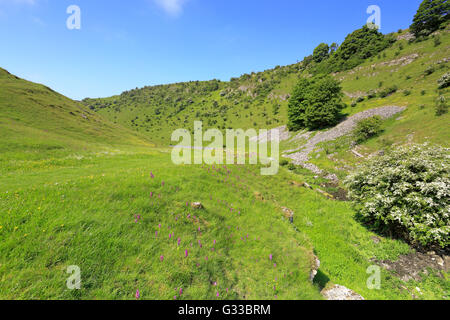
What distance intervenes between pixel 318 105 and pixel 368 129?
19267mm

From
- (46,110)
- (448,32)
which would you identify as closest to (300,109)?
(448,32)

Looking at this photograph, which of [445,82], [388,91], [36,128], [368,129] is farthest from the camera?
[388,91]

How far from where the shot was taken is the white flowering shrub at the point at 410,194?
10.1 meters

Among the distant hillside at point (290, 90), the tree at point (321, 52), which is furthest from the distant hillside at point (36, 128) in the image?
the tree at point (321, 52)

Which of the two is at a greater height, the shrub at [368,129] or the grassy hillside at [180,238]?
the shrub at [368,129]

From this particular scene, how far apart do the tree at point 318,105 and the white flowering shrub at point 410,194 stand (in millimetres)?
32985

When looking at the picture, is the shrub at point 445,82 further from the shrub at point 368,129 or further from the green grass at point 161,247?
the green grass at point 161,247

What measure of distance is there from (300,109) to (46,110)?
77.5 m

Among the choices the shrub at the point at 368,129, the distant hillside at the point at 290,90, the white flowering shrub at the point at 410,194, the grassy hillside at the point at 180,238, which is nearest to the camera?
the grassy hillside at the point at 180,238

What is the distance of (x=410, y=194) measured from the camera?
37.3ft

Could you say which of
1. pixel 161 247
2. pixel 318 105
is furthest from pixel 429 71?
pixel 161 247

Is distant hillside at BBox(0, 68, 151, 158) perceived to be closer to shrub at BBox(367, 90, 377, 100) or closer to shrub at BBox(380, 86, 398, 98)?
shrub at BBox(380, 86, 398, 98)

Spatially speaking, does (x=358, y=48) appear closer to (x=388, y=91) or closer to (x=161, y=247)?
(x=388, y=91)

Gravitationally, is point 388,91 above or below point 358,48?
below
